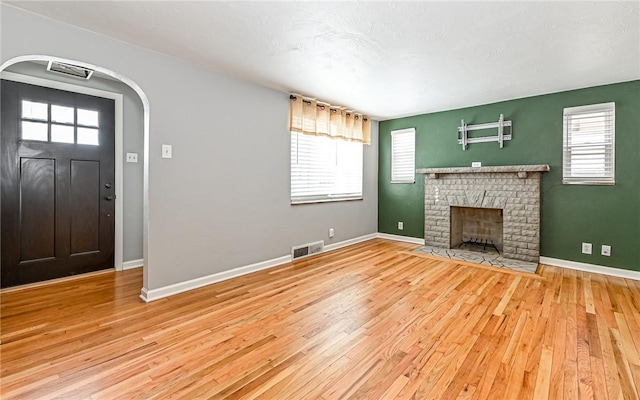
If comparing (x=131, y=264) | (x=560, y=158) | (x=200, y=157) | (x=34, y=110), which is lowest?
(x=131, y=264)

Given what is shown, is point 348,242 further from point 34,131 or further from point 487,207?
point 34,131

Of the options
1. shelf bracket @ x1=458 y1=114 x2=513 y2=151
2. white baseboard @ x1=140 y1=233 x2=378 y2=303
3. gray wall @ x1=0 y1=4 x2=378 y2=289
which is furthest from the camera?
shelf bracket @ x1=458 y1=114 x2=513 y2=151

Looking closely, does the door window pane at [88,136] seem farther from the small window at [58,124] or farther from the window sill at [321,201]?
the window sill at [321,201]

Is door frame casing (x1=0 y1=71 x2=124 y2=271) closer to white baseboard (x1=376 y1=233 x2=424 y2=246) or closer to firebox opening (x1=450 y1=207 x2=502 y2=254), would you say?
white baseboard (x1=376 y1=233 x2=424 y2=246)

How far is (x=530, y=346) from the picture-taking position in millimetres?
2043

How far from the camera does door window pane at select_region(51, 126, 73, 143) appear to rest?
3273mm

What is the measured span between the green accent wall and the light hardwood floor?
23.7 inches

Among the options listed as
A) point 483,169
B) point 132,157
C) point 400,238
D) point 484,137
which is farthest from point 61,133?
point 484,137

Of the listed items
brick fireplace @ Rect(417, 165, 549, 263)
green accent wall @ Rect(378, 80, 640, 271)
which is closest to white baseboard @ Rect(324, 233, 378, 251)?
brick fireplace @ Rect(417, 165, 549, 263)

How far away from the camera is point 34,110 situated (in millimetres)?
3148

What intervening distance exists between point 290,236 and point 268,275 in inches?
30.3

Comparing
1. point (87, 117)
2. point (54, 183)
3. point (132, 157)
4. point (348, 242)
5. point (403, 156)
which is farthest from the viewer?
point (403, 156)

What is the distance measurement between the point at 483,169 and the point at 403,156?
1.48 m

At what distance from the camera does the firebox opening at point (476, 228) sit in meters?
4.73
